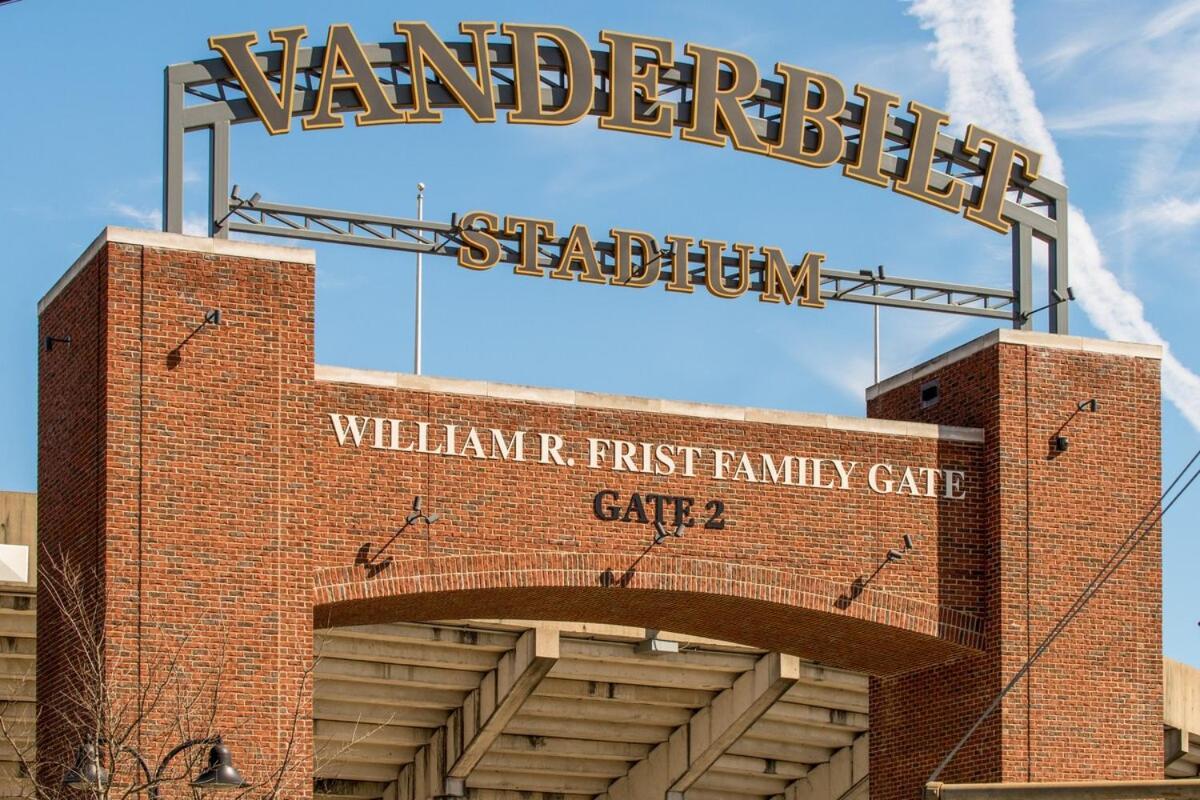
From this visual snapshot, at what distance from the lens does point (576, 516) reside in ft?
100

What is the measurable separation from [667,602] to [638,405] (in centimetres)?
270

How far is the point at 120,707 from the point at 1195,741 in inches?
1244

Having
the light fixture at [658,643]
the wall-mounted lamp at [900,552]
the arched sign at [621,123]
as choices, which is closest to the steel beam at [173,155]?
the arched sign at [621,123]

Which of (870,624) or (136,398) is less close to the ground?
(136,398)

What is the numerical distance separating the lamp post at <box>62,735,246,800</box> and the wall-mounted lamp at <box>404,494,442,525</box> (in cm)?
530

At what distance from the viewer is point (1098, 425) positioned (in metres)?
33.1

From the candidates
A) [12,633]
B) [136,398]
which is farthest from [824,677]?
[136,398]

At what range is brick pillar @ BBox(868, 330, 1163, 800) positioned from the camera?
32281mm

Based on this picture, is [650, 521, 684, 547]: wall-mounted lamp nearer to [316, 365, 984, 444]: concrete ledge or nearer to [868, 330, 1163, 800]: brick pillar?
[316, 365, 984, 444]: concrete ledge

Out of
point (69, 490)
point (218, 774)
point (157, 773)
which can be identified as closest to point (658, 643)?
point (69, 490)

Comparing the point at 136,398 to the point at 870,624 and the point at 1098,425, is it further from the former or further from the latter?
the point at 1098,425

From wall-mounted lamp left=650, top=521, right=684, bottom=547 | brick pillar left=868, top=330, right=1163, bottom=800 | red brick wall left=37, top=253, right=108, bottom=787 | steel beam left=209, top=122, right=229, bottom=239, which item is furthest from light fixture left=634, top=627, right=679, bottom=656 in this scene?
steel beam left=209, top=122, right=229, bottom=239

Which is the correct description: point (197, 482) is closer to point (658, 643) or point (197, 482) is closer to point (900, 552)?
point (900, 552)

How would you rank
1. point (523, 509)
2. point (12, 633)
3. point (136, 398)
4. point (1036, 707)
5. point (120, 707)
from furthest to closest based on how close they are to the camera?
point (12, 633) < point (1036, 707) < point (523, 509) < point (136, 398) < point (120, 707)
